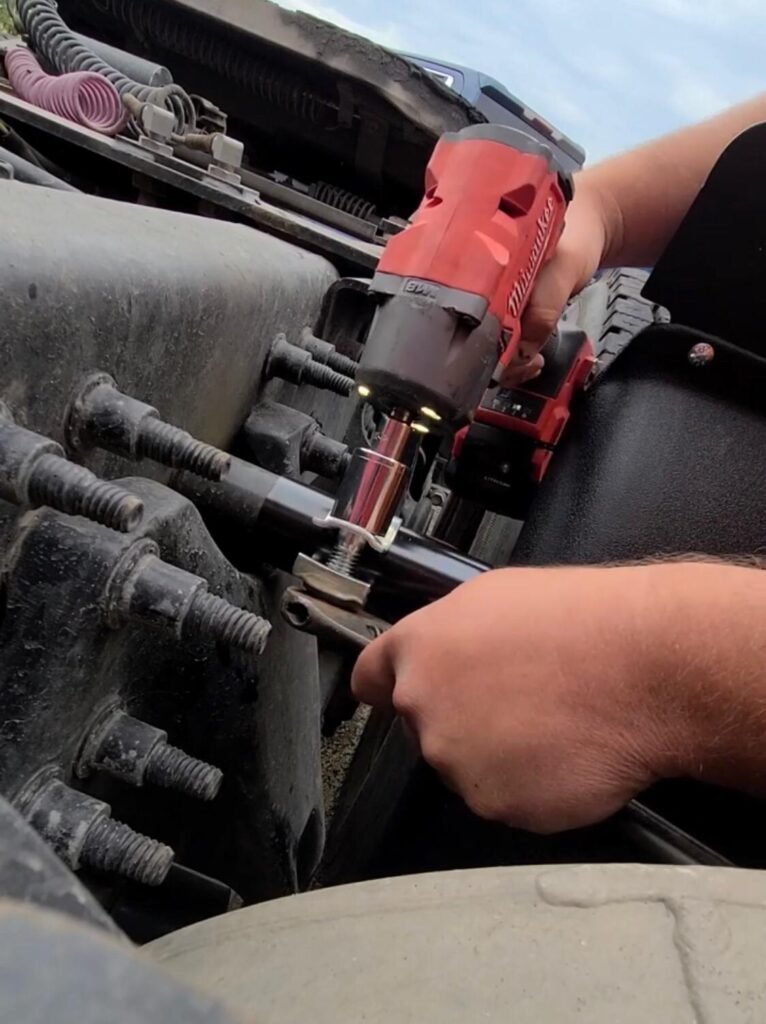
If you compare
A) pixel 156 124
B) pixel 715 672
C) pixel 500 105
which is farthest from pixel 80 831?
pixel 500 105

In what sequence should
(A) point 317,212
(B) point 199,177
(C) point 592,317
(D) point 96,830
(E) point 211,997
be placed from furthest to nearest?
(C) point 592,317 < (A) point 317,212 < (B) point 199,177 < (D) point 96,830 < (E) point 211,997

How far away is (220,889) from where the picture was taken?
0.71 meters

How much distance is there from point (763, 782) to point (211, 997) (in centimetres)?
45

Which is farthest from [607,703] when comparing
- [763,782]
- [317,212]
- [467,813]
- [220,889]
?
[317,212]

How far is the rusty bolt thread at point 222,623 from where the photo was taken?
55cm

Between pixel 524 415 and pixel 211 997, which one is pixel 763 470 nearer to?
pixel 524 415

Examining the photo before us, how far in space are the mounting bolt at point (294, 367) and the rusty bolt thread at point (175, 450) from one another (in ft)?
0.97

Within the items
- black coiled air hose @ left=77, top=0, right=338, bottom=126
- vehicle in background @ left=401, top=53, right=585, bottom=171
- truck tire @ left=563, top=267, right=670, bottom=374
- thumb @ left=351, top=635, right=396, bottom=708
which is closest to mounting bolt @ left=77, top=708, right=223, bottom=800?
thumb @ left=351, top=635, right=396, bottom=708

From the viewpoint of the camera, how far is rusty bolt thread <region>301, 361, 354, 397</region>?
3.00 feet

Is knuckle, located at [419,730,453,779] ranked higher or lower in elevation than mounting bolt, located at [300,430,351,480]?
lower

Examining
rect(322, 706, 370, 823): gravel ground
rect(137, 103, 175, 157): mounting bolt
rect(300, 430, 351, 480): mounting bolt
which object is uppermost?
rect(137, 103, 175, 157): mounting bolt

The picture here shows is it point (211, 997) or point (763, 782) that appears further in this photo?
point (763, 782)

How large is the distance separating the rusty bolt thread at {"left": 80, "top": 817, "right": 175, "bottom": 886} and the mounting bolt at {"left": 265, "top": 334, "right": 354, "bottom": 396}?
49 cm

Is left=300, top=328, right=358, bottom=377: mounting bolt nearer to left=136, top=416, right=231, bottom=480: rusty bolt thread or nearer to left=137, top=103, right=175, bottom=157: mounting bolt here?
left=136, top=416, right=231, bottom=480: rusty bolt thread
